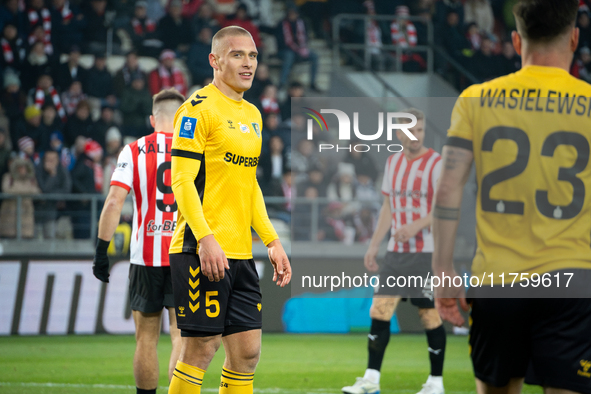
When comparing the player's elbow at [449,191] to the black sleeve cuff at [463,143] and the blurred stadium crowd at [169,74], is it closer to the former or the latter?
the black sleeve cuff at [463,143]

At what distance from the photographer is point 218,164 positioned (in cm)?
340

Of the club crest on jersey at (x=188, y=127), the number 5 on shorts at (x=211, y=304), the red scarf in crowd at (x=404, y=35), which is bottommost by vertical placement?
the number 5 on shorts at (x=211, y=304)

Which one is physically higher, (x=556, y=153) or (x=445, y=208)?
(x=556, y=153)

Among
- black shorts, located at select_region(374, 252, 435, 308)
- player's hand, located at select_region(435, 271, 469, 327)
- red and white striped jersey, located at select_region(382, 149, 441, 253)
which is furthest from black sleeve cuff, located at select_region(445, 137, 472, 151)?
red and white striped jersey, located at select_region(382, 149, 441, 253)

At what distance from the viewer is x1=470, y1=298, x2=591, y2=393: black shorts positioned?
2.42 metres

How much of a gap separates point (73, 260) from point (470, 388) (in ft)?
19.0

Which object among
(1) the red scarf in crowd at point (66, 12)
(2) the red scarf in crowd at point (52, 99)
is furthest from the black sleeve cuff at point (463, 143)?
(1) the red scarf in crowd at point (66, 12)

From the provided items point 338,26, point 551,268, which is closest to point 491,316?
point 551,268

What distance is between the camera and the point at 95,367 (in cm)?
704

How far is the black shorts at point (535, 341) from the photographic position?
242 centimetres

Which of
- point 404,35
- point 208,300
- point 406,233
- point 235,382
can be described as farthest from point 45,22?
point 235,382

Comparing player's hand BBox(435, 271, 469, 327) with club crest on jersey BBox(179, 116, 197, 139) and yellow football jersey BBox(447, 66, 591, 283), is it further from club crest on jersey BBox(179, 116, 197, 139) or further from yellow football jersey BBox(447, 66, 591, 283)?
club crest on jersey BBox(179, 116, 197, 139)

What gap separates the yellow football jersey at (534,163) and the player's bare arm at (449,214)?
6cm

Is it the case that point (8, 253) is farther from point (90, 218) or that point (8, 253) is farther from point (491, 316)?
point (491, 316)
